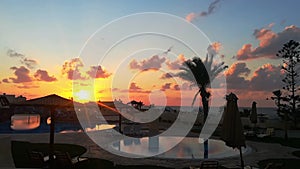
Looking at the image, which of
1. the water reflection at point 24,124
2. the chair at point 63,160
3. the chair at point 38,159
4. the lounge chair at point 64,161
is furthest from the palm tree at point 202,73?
the chair at point 38,159

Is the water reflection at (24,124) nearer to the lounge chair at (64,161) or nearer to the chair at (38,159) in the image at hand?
the chair at (38,159)

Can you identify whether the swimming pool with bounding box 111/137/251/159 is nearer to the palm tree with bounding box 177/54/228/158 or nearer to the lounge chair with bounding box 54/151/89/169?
the lounge chair with bounding box 54/151/89/169

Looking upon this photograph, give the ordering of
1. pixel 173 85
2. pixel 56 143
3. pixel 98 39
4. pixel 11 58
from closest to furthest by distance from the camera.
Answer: pixel 56 143, pixel 98 39, pixel 11 58, pixel 173 85

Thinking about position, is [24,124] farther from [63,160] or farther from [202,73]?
[63,160]

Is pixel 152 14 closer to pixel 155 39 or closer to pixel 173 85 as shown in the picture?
pixel 155 39

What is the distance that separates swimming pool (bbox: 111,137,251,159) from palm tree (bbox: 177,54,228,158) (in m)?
9.85

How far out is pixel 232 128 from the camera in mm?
7594

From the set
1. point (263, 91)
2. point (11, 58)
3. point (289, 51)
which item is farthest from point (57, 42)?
point (263, 91)

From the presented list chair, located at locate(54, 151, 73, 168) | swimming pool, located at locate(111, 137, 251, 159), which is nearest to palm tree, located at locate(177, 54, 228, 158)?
swimming pool, located at locate(111, 137, 251, 159)

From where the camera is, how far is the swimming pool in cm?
1287

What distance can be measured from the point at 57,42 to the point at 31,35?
1.44 meters

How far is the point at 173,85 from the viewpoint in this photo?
3300 cm

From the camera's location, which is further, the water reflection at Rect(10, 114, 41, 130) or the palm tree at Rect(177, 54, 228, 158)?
the palm tree at Rect(177, 54, 228, 158)

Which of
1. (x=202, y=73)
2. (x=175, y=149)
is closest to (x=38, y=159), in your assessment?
(x=175, y=149)
